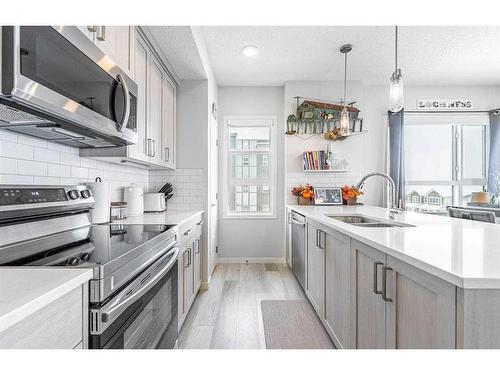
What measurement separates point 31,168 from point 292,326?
1.99m

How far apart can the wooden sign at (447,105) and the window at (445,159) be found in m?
0.25

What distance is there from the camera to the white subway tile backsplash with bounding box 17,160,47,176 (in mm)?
1316

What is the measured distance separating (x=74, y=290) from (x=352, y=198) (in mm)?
3528

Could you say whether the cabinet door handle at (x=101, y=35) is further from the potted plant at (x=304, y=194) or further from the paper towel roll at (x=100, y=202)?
the potted plant at (x=304, y=194)

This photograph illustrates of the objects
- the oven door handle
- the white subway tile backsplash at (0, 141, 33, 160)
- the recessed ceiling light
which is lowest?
the oven door handle

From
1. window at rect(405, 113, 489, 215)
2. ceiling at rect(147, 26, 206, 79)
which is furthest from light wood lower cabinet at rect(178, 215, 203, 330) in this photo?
window at rect(405, 113, 489, 215)

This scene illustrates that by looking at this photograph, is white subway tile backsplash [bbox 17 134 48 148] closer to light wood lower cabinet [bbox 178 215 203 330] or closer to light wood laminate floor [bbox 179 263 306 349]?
light wood lower cabinet [bbox 178 215 203 330]

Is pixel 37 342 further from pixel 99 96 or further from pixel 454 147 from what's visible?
pixel 454 147

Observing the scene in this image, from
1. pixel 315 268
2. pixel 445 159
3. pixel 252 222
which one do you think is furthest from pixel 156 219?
pixel 445 159

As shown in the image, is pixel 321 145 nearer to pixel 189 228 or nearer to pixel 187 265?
pixel 189 228

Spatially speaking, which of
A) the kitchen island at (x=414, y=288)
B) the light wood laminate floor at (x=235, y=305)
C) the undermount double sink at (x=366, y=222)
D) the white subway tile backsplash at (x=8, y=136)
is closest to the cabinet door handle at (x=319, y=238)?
the kitchen island at (x=414, y=288)

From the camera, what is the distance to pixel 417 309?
93cm

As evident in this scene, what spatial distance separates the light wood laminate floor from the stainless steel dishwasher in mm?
148
